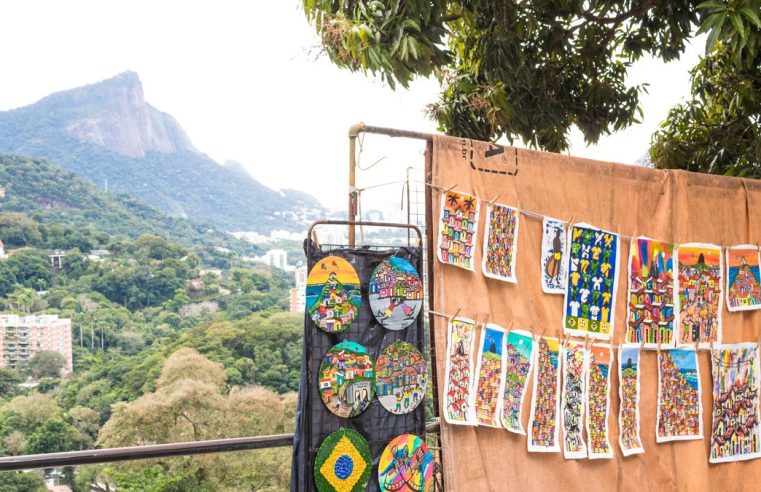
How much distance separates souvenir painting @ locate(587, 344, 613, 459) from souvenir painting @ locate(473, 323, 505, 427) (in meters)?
0.41

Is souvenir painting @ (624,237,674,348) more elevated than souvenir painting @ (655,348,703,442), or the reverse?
souvenir painting @ (624,237,674,348)

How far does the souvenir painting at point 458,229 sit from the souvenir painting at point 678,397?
38.2 inches

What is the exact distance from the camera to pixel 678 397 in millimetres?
2457

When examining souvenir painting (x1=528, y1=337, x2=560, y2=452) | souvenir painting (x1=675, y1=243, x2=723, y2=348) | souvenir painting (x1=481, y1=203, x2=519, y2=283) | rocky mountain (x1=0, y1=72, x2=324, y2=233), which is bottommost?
souvenir painting (x1=528, y1=337, x2=560, y2=452)

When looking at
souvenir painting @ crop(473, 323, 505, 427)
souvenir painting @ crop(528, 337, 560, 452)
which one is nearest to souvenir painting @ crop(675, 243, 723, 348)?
souvenir painting @ crop(528, 337, 560, 452)

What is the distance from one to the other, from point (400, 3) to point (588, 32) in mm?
1385

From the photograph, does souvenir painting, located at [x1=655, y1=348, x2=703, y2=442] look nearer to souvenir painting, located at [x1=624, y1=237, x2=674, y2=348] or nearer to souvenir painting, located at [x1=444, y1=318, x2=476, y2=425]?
souvenir painting, located at [x1=624, y1=237, x2=674, y2=348]

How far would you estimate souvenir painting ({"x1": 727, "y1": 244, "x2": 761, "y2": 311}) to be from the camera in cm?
261

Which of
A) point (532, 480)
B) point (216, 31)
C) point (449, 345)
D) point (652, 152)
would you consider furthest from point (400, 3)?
point (216, 31)

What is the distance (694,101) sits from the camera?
3754 millimetres

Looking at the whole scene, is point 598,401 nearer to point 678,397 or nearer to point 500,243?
point 678,397

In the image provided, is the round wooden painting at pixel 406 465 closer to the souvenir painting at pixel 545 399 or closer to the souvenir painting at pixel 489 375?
the souvenir painting at pixel 489 375

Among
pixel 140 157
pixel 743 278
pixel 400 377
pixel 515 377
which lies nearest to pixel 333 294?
pixel 400 377

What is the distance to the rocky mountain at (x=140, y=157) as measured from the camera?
12.0m
